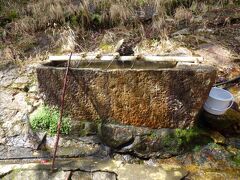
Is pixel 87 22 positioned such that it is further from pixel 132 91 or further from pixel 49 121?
pixel 132 91

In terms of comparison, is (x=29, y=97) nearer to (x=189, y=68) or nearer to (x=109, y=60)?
(x=109, y=60)

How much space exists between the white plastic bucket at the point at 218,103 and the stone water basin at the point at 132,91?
0.77 ft

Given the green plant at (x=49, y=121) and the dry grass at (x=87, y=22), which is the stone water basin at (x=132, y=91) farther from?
the dry grass at (x=87, y=22)

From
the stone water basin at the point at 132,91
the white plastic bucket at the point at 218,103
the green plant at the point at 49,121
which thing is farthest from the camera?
the green plant at the point at 49,121

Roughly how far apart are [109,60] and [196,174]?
6.03ft

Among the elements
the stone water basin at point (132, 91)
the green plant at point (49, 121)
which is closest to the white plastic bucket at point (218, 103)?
the stone water basin at point (132, 91)

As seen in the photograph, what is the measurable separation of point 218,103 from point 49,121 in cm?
231

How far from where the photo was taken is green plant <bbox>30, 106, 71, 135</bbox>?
409 centimetres

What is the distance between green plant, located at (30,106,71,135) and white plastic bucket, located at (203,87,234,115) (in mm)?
1912

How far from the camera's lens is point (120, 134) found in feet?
12.8

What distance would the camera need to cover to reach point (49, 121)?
163 inches

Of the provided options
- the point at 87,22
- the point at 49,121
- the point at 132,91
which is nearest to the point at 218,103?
the point at 132,91

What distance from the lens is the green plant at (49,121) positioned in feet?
13.4

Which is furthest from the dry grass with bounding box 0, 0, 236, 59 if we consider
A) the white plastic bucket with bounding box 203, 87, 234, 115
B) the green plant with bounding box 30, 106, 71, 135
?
the white plastic bucket with bounding box 203, 87, 234, 115
